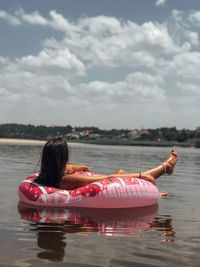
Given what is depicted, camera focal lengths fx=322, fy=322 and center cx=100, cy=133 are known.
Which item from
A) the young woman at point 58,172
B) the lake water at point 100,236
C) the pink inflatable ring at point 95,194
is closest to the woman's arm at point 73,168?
the young woman at point 58,172

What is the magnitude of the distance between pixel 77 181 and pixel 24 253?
2720mm

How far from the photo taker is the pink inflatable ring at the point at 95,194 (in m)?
5.62

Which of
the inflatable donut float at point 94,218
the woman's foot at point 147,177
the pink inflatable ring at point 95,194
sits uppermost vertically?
the woman's foot at point 147,177

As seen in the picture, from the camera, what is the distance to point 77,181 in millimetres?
5848

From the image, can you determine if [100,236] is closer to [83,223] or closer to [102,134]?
[83,223]

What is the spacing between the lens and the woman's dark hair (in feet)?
18.4

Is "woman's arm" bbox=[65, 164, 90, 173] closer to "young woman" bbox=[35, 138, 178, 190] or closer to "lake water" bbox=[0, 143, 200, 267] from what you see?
"young woman" bbox=[35, 138, 178, 190]

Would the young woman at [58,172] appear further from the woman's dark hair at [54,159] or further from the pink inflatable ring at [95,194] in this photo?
the pink inflatable ring at [95,194]

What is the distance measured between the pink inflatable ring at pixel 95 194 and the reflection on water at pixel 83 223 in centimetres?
13

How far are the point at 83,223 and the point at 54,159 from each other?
1445 millimetres

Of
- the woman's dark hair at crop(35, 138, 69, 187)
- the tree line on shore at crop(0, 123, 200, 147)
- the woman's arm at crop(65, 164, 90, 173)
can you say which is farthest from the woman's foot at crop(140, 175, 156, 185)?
the tree line on shore at crop(0, 123, 200, 147)

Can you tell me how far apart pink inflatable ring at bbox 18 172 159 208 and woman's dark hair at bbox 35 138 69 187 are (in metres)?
0.22

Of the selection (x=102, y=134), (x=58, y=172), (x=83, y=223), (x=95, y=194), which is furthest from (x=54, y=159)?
(x=102, y=134)

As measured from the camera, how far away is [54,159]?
5602mm
